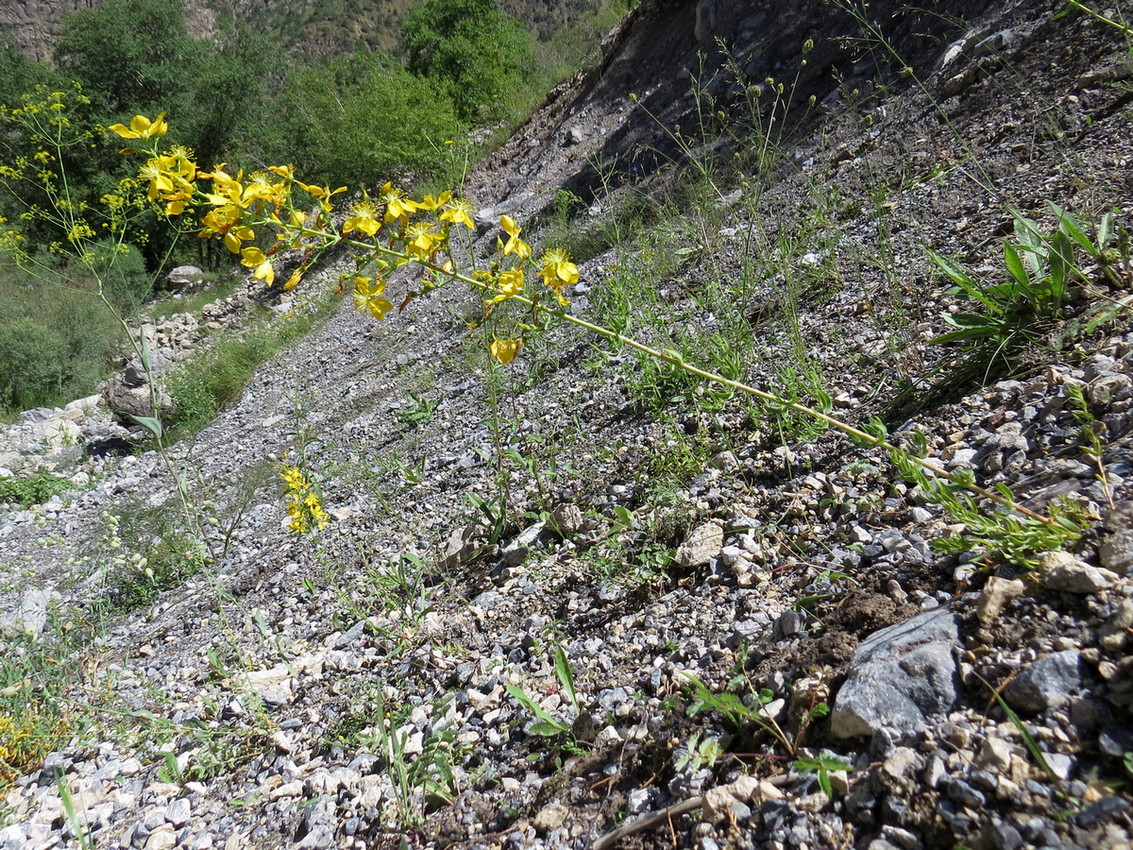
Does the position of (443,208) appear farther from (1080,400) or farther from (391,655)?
(1080,400)

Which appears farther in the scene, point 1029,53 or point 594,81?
point 594,81

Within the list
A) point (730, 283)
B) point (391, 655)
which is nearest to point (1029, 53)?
point (730, 283)

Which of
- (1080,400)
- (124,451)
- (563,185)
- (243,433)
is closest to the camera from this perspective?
(1080,400)

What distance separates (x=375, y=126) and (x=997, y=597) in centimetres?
1464

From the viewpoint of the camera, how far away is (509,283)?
5.14 ft

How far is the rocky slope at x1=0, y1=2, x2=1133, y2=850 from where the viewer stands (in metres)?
1.07

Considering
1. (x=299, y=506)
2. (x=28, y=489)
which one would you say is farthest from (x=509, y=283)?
(x=28, y=489)

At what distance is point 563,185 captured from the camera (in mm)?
9117

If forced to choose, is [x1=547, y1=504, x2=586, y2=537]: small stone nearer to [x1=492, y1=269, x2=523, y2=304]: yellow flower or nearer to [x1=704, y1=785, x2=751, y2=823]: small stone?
[x1=492, y1=269, x2=523, y2=304]: yellow flower

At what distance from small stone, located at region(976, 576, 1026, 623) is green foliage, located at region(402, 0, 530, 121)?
53.3 ft

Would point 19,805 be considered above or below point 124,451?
below

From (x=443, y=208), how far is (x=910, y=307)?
2.01 metres

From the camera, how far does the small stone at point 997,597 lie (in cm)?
115

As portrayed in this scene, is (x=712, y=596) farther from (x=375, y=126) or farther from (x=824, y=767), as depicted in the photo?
(x=375, y=126)
